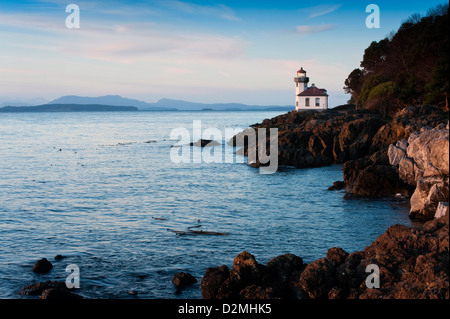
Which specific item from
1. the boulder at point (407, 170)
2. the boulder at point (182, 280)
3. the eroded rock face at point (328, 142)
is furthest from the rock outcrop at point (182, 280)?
the eroded rock face at point (328, 142)

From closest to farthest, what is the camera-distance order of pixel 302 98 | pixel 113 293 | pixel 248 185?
pixel 113 293, pixel 248 185, pixel 302 98

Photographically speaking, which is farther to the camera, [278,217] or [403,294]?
[278,217]

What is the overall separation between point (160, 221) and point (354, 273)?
1382 centimetres

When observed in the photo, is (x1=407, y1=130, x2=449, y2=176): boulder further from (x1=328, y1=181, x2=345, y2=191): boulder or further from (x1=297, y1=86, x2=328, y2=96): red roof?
(x1=297, y1=86, x2=328, y2=96): red roof

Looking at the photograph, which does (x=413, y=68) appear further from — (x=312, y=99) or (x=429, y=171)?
(x=429, y=171)

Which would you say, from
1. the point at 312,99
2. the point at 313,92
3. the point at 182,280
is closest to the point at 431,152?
the point at 182,280

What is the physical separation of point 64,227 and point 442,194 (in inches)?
744

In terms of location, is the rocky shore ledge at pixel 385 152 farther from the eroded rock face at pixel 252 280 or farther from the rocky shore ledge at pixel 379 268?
the eroded rock face at pixel 252 280

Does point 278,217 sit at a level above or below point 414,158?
below

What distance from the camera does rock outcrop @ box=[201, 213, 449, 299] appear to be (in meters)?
11.8

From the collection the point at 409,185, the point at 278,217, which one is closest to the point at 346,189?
the point at 409,185

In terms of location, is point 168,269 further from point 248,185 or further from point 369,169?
point 248,185

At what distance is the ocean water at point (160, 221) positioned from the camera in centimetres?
1711
